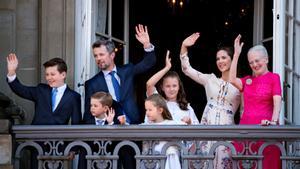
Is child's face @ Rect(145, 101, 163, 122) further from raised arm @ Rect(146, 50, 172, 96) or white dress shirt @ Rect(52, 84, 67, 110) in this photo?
white dress shirt @ Rect(52, 84, 67, 110)

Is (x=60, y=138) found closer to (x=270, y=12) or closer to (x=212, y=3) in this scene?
(x=270, y=12)

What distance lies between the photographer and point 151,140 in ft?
30.4

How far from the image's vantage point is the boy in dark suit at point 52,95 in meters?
9.66

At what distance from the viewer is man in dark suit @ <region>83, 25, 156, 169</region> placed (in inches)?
384

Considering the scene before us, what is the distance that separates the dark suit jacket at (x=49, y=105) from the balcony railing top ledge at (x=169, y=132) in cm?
38

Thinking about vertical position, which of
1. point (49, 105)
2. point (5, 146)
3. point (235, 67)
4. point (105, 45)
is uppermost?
point (105, 45)

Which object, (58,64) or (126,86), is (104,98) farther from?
(58,64)

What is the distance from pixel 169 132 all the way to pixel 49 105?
4.29 feet

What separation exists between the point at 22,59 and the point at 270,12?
9.56ft

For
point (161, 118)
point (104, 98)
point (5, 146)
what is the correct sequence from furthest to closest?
1. point (161, 118)
2. point (104, 98)
3. point (5, 146)

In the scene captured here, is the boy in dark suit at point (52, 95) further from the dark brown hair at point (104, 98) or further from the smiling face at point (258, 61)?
the smiling face at point (258, 61)

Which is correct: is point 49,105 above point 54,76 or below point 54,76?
below

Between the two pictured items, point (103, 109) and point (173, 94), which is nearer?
point (103, 109)

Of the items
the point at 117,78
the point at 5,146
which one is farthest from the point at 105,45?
the point at 5,146
